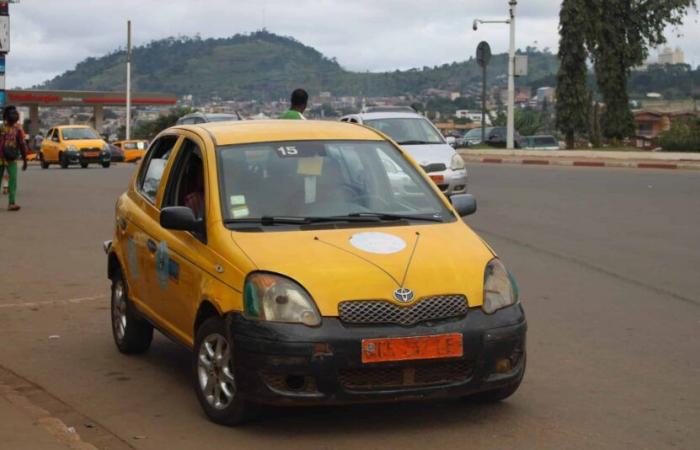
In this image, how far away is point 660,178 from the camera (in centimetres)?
2542

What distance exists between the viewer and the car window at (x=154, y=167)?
8.02 metres

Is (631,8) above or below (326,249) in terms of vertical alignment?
above

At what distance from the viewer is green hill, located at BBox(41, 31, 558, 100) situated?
429ft

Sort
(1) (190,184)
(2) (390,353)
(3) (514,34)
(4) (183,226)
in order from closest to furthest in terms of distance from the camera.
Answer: (2) (390,353) → (4) (183,226) → (1) (190,184) → (3) (514,34)

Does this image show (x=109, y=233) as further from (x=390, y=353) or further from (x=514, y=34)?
(x=514, y=34)

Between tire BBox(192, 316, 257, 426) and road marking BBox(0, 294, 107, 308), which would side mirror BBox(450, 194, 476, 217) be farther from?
road marking BBox(0, 294, 107, 308)

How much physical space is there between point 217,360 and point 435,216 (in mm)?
1530

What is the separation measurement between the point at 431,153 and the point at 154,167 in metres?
12.1

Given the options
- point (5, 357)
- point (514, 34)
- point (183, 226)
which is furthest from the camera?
point (514, 34)

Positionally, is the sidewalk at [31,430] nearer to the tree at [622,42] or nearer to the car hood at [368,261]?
the car hood at [368,261]

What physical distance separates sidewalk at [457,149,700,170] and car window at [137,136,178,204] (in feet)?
76.8

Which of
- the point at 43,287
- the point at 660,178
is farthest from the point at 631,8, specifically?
the point at 43,287

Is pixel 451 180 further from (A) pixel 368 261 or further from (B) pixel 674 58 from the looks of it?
(B) pixel 674 58

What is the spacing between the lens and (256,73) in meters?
148
